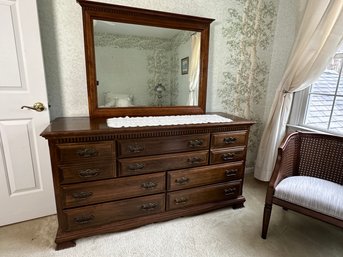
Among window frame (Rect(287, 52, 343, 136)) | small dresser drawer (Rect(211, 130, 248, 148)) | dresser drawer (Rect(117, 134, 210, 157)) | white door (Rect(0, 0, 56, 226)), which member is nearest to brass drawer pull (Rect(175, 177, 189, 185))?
dresser drawer (Rect(117, 134, 210, 157))

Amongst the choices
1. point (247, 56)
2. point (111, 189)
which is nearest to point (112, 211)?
point (111, 189)

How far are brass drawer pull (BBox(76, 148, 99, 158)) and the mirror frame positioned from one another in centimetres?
47

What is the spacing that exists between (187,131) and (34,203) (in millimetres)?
1474

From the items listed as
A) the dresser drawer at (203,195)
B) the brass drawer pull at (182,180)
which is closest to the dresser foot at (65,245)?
the dresser drawer at (203,195)

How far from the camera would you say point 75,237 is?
149 cm

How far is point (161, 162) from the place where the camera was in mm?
1597

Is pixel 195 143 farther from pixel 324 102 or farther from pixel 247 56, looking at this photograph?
pixel 324 102

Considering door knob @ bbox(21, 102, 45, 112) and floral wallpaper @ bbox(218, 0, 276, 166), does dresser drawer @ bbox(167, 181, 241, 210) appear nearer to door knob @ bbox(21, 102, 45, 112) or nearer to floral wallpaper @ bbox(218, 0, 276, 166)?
floral wallpaper @ bbox(218, 0, 276, 166)

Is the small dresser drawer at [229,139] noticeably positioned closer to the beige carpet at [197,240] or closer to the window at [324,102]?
the beige carpet at [197,240]

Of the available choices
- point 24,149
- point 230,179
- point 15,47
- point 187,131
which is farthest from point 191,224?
point 15,47

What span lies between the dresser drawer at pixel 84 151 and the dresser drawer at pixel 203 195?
25.8 inches

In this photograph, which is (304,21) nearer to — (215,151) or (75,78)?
(215,151)

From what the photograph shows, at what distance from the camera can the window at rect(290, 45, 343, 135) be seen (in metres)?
1.90

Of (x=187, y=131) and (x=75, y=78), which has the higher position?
(x=75, y=78)
